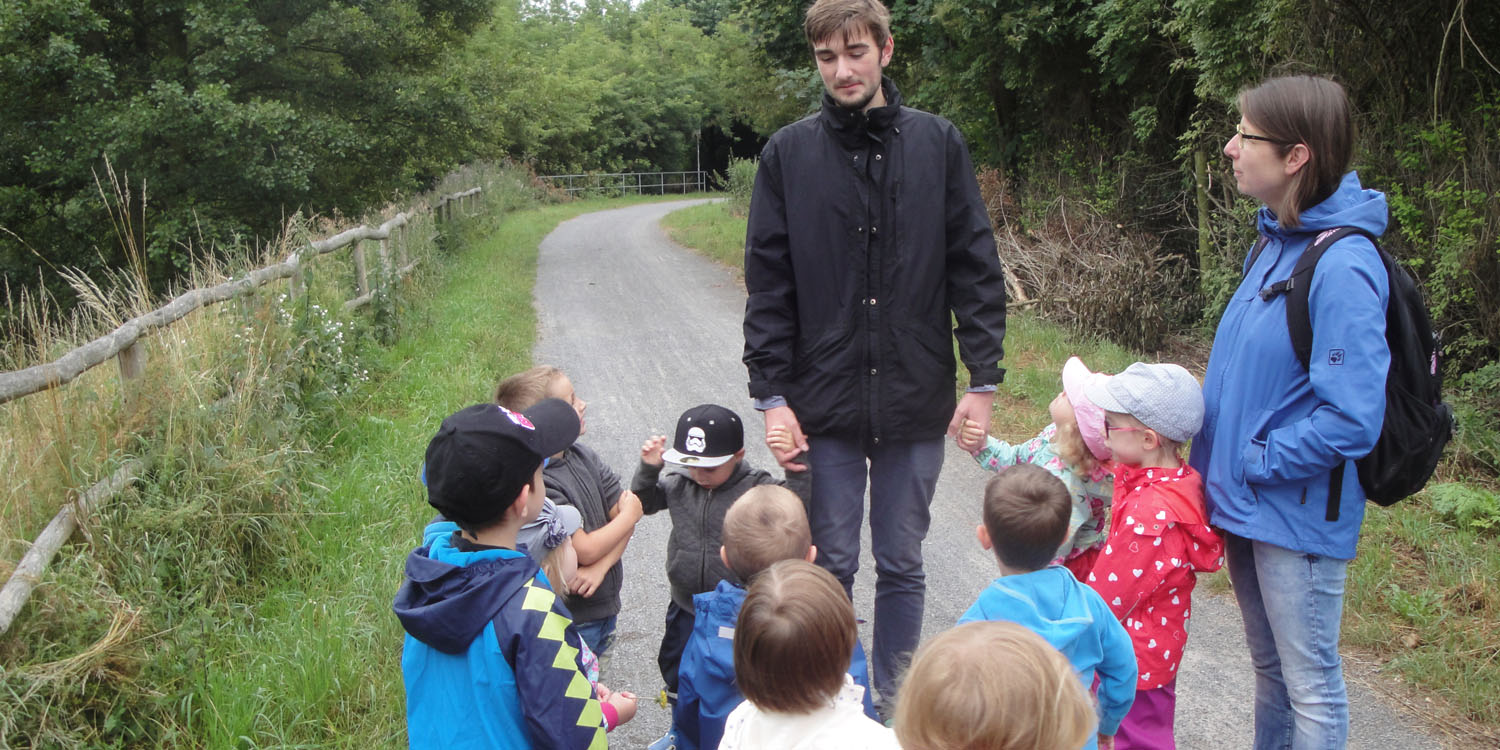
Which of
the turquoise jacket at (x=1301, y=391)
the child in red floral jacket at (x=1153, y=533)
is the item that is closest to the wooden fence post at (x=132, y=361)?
the child in red floral jacket at (x=1153, y=533)

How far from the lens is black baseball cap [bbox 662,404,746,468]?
2943 millimetres

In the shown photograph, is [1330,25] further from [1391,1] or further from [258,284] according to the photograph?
[258,284]

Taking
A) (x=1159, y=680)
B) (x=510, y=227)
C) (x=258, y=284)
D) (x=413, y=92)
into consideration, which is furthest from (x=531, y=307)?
(x=510, y=227)

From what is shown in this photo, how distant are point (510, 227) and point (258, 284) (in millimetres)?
17788

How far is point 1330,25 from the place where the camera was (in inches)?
258

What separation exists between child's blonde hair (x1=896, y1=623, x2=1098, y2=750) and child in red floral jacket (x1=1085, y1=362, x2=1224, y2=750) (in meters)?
0.95

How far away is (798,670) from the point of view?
1.90 metres

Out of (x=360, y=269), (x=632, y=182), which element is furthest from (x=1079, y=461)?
(x=632, y=182)

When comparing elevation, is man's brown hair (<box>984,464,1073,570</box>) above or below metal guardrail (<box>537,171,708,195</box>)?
above

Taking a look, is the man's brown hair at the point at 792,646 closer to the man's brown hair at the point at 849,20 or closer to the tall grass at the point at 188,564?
the man's brown hair at the point at 849,20

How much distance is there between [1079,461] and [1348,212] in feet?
3.25

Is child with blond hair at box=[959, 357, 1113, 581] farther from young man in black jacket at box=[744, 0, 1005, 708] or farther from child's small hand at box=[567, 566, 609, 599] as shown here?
child's small hand at box=[567, 566, 609, 599]

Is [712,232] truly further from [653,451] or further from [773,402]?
[773,402]

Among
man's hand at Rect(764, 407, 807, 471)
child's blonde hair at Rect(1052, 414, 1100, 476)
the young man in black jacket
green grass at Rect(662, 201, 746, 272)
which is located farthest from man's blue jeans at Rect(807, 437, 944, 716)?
green grass at Rect(662, 201, 746, 272)
